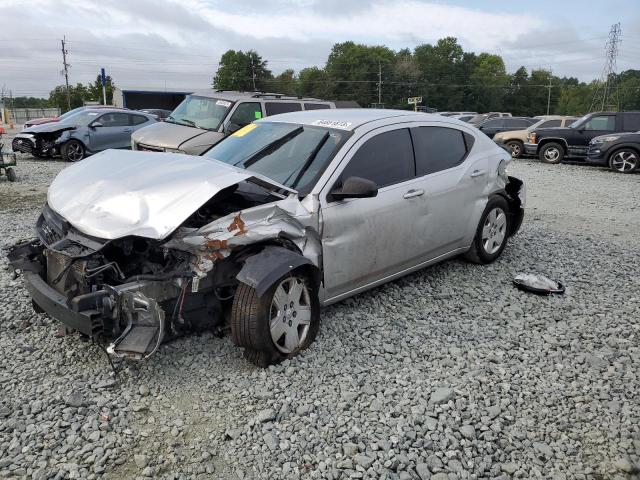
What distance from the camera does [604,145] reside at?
15.9 metres

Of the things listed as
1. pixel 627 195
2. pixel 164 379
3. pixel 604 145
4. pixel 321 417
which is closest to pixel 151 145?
pixel 164 379

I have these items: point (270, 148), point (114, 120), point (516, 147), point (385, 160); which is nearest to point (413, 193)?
point (385, 160)

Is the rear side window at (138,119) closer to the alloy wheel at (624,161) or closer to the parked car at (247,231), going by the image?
the parked car at (247,231)

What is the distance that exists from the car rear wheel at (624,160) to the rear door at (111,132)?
46.4ft

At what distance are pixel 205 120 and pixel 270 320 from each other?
802 cm

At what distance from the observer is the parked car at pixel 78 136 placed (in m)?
15.2

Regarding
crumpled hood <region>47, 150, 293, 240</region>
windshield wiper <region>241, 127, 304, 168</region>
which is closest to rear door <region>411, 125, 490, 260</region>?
windshield wiper <region>241, 127, 304, 168</region>

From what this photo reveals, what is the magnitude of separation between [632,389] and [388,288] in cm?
222

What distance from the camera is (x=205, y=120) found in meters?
10.9

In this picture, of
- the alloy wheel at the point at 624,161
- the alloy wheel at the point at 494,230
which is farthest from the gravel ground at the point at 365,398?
the alloy wheel at the point at 624,161

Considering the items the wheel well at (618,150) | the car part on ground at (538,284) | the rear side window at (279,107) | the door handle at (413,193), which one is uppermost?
the rear side window at (279,107)

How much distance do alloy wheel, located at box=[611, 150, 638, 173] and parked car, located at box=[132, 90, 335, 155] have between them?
32.7 ft

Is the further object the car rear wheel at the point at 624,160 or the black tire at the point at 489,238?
the car rear wheel at the point at 624,160

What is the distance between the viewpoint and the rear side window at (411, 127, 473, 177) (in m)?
5.04
